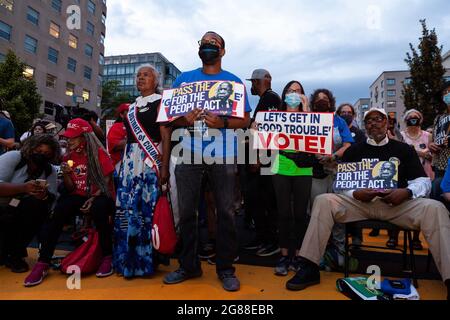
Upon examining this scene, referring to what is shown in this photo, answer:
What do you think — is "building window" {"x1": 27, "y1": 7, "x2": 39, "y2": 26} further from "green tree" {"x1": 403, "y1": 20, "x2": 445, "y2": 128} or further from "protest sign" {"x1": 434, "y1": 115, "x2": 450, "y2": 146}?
"protest sign" {"x1": 434, "y1": 115, "x2": 450, "y2": 146}

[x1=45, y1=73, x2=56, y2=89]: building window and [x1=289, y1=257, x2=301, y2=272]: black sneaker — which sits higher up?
[x1=45, y1=73, x2=56, y2=89]: building window

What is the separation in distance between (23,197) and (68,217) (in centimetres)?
58

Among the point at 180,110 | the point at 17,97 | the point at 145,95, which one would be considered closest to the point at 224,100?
the point at 180,110

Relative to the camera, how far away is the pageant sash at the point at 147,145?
301 cm

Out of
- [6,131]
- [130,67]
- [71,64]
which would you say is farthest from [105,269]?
[130,67]

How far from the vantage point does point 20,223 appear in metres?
3.24

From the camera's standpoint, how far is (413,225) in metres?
2.68

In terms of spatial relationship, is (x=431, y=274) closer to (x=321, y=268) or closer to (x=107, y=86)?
(x=321, y=268)

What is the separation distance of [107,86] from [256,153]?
4562cm

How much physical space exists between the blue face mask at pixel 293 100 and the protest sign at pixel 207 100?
0.74m

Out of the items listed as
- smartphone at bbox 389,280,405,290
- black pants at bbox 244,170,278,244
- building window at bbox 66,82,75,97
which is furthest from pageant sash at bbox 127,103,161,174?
building window at bbox 66,82,75,97

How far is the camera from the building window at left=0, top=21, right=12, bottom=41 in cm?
2297

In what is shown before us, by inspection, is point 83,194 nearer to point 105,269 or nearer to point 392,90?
point 105,269

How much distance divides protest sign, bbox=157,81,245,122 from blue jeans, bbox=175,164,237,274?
506 mm
